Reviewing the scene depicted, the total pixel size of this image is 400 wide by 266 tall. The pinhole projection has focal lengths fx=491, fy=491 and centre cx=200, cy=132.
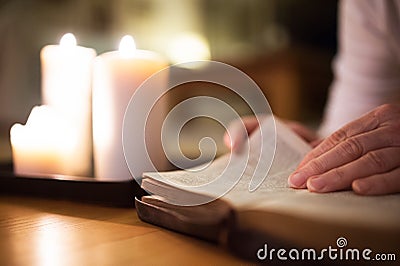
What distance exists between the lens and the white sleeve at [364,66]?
104 centimetres

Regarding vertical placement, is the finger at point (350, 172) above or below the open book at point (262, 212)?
above

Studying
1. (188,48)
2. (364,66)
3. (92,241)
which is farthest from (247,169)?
(188,48)

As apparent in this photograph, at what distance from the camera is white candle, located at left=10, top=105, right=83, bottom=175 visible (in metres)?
0.60

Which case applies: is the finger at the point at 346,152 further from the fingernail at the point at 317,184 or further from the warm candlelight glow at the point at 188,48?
the warm candlelight glow at the point at 188,48

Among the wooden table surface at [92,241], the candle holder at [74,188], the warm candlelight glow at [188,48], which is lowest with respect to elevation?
the wooden table surface at [92,241]

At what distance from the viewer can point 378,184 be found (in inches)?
17.3

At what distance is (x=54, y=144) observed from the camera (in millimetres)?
598

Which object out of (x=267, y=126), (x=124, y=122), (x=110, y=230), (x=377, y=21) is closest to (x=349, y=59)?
(x=377, y=21)

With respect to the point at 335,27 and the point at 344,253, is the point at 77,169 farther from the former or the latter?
the point at 335,27

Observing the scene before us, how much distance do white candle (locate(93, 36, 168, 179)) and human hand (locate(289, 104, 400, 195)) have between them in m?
0.18

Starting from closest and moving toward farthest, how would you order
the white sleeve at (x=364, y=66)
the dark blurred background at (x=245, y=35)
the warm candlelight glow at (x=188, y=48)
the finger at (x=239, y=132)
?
the finger at (x=239, y=132) < the white sleeve at (x=364, y=66) < the dark blurred background at (x=245, y=35) < the warm candlelight glow at (x=188, y=48)

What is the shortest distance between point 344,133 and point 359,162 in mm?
72

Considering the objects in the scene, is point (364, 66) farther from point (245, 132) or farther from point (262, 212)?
point (262, 212)

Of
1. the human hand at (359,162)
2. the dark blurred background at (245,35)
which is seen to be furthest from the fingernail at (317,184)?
the dark blurred background at (245,35)
